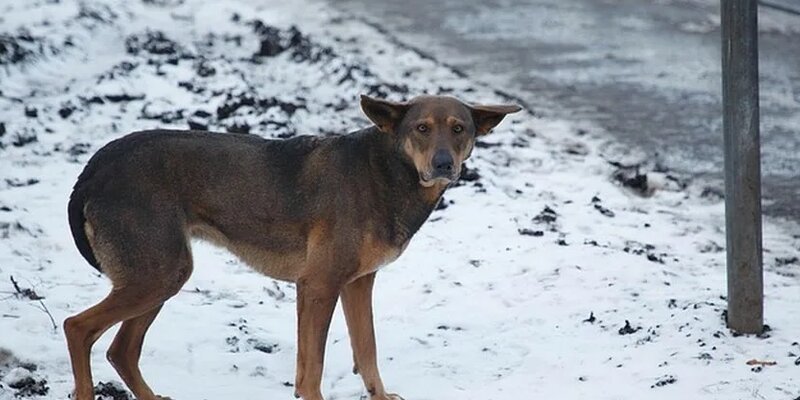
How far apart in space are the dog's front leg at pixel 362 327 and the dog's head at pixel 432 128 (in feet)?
2.25

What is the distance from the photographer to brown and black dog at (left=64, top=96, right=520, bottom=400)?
230 inches

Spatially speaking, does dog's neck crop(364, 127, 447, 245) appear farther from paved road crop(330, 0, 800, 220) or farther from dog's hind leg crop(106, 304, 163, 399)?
paved road crop(330, 0, 800, 220)

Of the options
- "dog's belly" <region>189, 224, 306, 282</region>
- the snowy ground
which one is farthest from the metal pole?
"dog's belly" <region>189, 224, 306, 282</region>

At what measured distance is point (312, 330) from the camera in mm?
6062

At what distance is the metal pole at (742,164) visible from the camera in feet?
21.9

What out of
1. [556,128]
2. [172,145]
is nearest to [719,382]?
[172,145]

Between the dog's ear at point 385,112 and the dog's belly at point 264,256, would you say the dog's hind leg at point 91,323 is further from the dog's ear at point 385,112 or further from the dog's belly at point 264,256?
the dog's ear at point 385,112

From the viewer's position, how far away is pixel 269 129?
34.5ft

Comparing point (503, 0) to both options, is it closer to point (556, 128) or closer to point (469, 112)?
point (556, 128)

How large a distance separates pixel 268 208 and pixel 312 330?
1.87 feet

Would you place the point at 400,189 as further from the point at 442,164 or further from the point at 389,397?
the point at 389,397

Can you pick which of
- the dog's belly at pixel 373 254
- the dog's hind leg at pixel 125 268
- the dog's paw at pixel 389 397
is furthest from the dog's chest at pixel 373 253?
the dog's hind leg at pixel 125 268

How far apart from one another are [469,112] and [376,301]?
1.78 m

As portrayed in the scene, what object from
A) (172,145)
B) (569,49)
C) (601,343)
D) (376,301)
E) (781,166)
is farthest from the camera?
(569,49)
